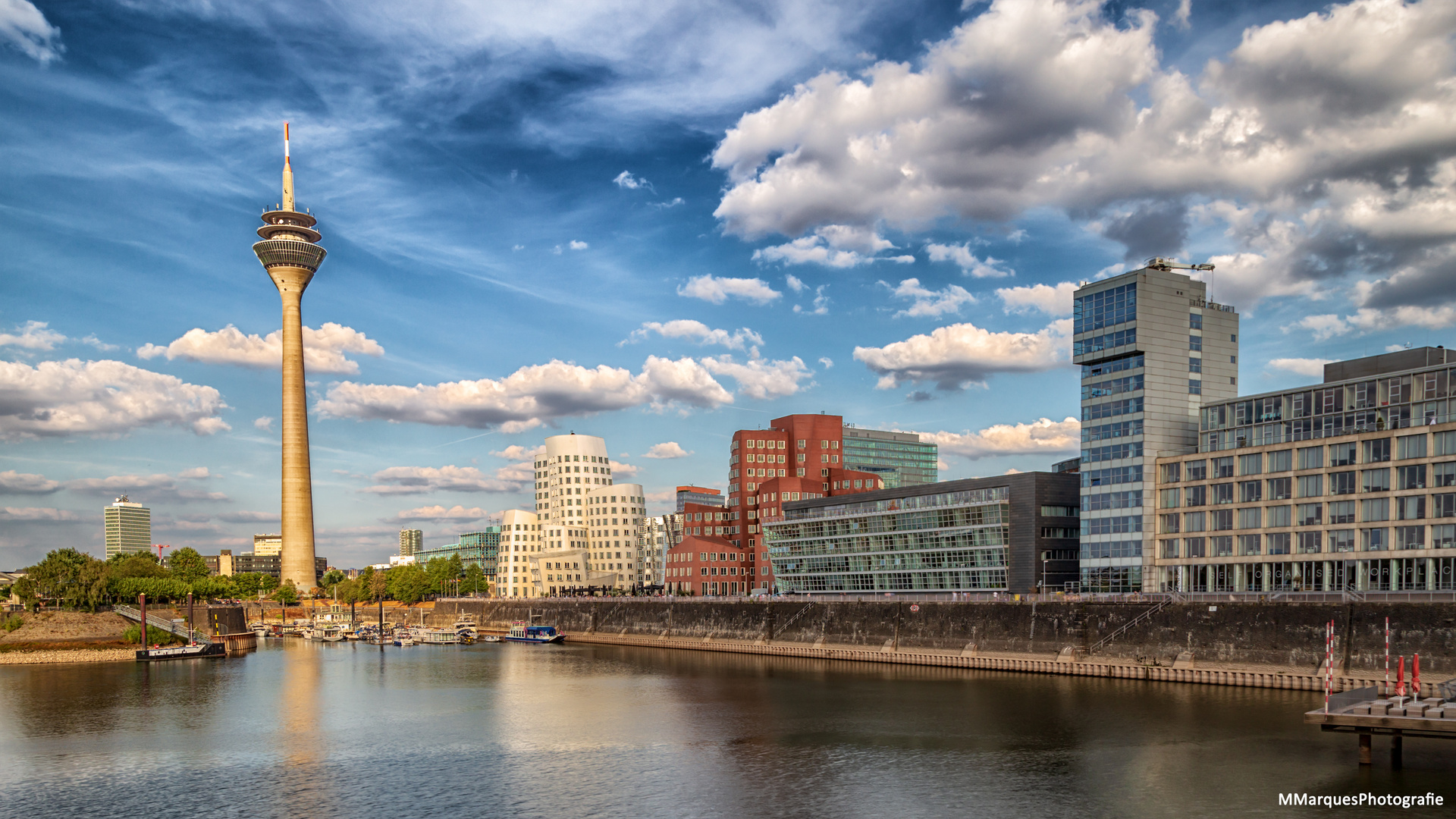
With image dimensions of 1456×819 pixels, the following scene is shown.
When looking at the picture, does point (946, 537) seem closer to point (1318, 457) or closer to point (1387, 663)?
point (1318, 457)

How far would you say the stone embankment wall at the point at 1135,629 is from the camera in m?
91.5

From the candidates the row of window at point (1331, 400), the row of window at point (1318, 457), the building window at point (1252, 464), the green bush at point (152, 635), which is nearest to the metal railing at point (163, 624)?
the green bush at point (152, 635)

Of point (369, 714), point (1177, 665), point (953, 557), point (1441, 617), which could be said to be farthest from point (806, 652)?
point (1441, 617)

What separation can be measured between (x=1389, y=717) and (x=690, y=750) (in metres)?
44.3

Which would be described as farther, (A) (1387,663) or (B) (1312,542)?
(B) (1312,542)

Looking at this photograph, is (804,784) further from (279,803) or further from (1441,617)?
(1441,617)

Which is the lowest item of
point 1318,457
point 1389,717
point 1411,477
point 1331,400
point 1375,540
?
point 1389,717

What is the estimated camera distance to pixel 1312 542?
11844 centimetres

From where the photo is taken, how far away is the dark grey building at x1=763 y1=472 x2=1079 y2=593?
152375 mm

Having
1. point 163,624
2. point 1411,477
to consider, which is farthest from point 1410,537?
point 163,624

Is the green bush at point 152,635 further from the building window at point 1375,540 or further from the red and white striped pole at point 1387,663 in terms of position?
the building window at point 1375,540

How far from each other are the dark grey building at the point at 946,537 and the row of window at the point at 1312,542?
63.5 ft

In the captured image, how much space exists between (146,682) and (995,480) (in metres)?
118

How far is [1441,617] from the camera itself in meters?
89.4
